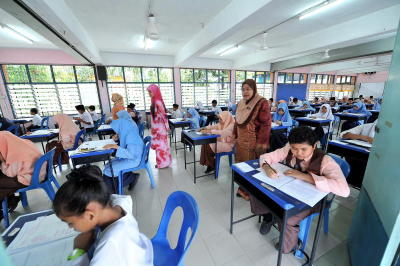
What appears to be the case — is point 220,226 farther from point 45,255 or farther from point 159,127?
point 159,127

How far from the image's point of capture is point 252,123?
6.91 ft

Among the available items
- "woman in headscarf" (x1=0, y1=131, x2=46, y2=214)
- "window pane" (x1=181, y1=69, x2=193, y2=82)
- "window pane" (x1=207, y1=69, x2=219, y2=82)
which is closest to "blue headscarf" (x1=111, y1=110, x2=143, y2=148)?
"woman in headscarf" (x1=0, y1=131, x2=46, y2=214)

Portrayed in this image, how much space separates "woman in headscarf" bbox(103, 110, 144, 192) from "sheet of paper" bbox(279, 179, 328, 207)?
1741 millimetres

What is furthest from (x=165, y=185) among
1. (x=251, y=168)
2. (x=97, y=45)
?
(x=97, y=45)

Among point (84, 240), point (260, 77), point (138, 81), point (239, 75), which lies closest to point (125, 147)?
point (84, 240)

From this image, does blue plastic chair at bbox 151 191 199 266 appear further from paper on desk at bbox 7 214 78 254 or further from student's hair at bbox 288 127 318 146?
student's hair at bbox 288 127 318 146

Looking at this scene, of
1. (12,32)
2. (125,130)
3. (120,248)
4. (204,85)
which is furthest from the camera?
(204,85)

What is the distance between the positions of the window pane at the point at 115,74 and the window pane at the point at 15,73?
2796mm

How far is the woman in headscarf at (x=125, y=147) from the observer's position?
→ 6.70 feet

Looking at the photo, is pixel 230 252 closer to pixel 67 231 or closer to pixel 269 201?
pixel 269 201

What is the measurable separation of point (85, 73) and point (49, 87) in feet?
4.70

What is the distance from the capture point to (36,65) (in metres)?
6.27

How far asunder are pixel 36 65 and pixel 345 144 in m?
9.49

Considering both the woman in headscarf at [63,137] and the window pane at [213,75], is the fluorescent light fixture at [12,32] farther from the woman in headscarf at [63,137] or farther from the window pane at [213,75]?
the window pane at [213,75]
